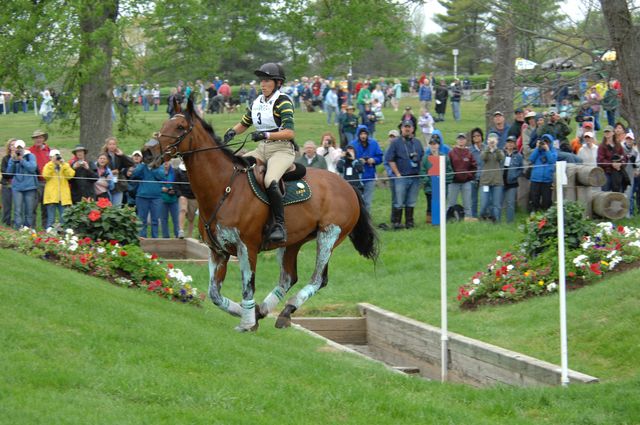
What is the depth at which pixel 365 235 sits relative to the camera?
15000mm

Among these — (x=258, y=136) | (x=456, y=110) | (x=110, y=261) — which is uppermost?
(x=456, y=110)

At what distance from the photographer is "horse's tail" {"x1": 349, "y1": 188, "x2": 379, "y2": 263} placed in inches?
587

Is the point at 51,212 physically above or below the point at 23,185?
below

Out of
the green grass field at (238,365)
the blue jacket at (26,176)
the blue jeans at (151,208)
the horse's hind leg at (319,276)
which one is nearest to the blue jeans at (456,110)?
the blue jeans at (151,208)

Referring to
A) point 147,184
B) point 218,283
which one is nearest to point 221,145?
point 218,283

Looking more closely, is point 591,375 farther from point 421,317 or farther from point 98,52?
point 98,52

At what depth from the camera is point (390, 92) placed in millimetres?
50594

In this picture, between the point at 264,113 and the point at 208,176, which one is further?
the point at 264,113

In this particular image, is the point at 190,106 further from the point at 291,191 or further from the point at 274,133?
the point at 291,191

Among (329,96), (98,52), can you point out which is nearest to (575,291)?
(98,52)

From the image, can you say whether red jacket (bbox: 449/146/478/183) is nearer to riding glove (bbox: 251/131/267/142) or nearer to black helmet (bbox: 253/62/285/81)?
black helmet (bbox: 253/62/285/81)

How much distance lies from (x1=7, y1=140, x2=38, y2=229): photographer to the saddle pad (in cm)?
906

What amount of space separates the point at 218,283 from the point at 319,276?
1.56 meters

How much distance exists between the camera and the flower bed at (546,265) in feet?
51.2
